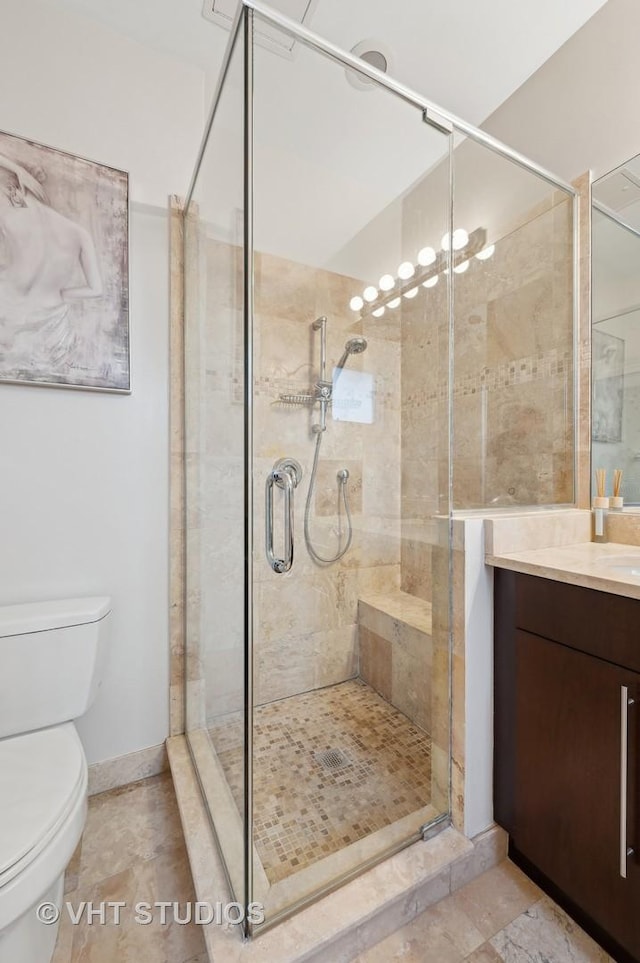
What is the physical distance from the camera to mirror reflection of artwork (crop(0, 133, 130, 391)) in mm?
1298

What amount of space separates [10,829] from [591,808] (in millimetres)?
1245

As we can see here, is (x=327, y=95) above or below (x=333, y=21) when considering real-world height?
below

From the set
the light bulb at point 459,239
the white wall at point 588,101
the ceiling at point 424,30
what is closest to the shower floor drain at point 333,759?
the light bulb at point 459,239

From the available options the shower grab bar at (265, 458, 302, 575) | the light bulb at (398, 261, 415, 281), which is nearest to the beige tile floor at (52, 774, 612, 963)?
the shower grab bar at (265, 458, 302, 575)

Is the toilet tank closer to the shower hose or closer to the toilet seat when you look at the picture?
the toilet seat

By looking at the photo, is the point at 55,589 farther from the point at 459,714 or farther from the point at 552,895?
the point at 552,895

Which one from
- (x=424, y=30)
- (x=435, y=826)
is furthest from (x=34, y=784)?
(x=424, y=30)

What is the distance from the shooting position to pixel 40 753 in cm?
109

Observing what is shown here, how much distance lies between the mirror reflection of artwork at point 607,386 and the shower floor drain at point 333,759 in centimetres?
144

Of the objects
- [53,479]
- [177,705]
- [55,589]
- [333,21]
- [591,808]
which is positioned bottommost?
[177,705]

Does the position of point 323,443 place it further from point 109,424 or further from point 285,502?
point 109,424

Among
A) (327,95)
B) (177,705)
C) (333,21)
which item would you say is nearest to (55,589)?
(177,705)

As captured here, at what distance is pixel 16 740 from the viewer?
1139 millimetres

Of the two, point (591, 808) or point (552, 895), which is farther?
point (552, 895)
